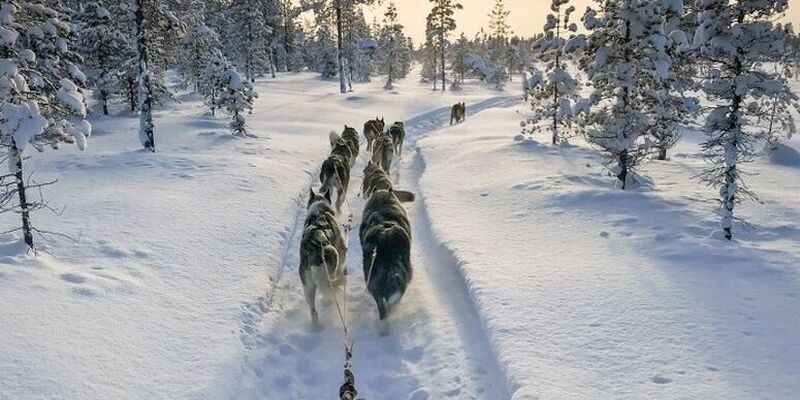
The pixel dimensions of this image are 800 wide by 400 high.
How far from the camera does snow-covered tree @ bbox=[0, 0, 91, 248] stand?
22.1 ft

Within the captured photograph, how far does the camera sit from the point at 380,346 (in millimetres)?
6695

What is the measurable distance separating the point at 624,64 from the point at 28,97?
11.7 metres

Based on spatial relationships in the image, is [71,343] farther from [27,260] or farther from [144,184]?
[144,184]

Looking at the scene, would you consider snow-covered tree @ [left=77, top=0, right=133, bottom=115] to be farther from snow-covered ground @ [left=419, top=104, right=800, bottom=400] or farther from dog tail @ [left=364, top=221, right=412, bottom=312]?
dog tail @ [left=364, top=221, right=412, bottom=312]

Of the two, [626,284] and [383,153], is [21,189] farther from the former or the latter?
[383,153]

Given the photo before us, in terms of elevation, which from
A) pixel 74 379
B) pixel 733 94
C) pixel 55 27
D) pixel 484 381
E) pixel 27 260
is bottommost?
pixel 484 381

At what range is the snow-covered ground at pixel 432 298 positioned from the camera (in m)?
5.42

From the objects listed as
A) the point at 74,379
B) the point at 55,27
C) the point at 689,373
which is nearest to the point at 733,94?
the point at 689,373

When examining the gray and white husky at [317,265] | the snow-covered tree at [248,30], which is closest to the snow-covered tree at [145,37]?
the gray and white husky at [317,265]

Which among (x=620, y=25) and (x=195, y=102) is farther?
(x=195, y=102)

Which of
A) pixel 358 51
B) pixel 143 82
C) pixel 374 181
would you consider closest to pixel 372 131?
pixel 143 82

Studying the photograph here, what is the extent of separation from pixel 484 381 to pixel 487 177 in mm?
9856

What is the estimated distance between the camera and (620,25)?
12594mm

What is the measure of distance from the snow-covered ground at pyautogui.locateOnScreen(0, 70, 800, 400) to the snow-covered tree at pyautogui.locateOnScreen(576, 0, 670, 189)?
131cm
